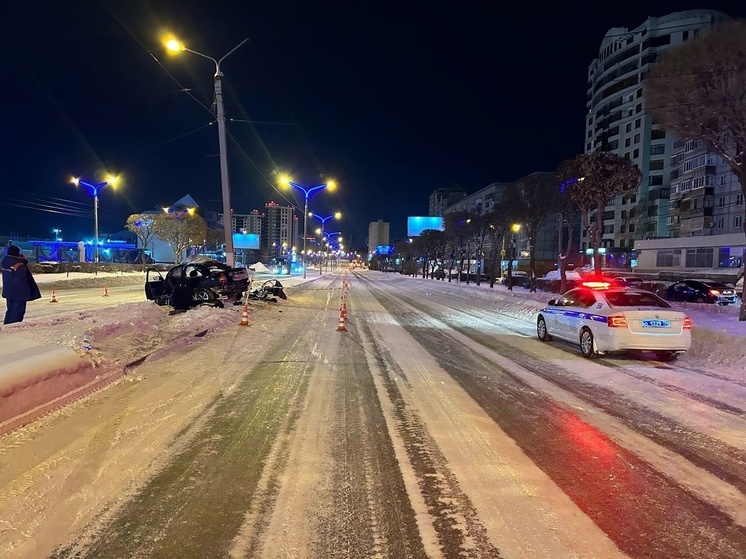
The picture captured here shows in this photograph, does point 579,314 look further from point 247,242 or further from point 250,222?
point 250,222

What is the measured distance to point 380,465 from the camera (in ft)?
15.3

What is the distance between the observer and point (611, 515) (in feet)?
12.5

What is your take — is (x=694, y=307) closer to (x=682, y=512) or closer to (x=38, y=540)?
(x=682, y=512)

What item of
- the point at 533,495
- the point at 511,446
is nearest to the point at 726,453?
the point at 511,446

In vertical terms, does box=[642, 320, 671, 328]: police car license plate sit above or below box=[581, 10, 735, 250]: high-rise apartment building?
below

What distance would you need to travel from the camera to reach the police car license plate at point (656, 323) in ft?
32.3

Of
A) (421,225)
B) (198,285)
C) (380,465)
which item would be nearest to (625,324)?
(380,465)

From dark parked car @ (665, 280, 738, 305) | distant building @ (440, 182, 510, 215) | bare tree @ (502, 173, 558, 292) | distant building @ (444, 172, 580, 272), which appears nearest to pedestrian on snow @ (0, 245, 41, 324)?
dark parked car @ (665, 280, 738, 305)

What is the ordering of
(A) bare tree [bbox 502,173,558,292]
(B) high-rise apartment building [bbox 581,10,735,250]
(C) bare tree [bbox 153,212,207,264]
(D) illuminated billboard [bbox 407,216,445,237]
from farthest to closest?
(D) illuminated billboard [bbox 407,216,445,237] → (C) bare tree [bbox 153,212,207,264] → (B) high-rise apartment building [bbox 581,10,735,250] → (A) bare tree [bbox 502,173,558,292]

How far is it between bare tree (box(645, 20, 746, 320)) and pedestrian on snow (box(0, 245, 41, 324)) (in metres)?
16.7

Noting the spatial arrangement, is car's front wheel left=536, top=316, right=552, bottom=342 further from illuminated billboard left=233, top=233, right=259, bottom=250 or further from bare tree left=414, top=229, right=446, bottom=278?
illuminated billboard left=233, top=233, right=259, bottom=250

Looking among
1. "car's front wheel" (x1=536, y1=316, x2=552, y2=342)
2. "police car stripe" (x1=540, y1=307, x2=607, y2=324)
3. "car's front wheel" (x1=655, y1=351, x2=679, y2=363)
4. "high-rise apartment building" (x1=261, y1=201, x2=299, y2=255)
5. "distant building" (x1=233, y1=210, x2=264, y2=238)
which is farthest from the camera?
"distant building" (x1=233, y1=210, x2=264, y2=238)

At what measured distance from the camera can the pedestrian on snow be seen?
10555 mm

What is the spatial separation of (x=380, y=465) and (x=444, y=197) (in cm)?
17686
